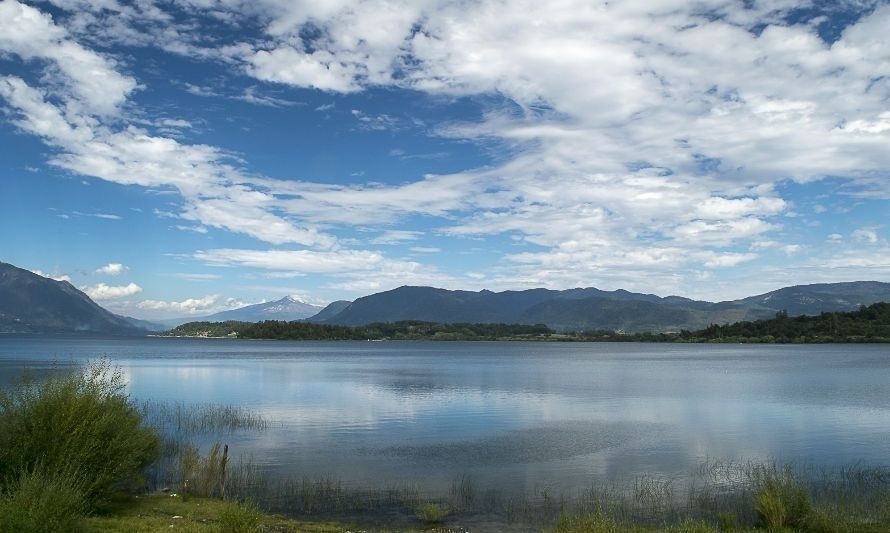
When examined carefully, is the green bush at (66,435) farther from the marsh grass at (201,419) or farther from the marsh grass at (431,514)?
the marsh grass at (201,419)

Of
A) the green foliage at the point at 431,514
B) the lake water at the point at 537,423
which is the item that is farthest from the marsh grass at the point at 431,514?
the lake water at the point at 537,423

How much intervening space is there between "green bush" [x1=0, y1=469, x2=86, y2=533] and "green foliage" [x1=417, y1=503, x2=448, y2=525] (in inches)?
426

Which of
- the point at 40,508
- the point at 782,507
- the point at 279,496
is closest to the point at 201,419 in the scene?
the point at 279,496

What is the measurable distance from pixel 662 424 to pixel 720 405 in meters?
13.9

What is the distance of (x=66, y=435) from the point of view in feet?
63.7

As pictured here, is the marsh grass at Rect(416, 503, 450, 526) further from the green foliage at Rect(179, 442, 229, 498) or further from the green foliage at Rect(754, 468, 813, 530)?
the green foliage at Rect(754, 468, 813, 530)

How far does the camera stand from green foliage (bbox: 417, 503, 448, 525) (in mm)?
21938

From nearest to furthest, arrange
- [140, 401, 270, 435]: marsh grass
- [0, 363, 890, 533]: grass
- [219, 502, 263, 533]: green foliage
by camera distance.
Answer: [219, 502, 263, 533]: green foliage, [0, 363, 890, 533]: grass, [140, 401, 270, 435]: marsh grass

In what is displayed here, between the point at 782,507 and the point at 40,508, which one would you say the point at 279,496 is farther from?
the point at 782,507

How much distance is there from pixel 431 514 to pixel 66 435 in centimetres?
1164

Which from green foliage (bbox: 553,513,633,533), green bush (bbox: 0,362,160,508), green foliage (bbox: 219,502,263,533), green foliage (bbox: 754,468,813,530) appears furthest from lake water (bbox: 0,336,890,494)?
green foliage (bbox: 219,502,263,533)

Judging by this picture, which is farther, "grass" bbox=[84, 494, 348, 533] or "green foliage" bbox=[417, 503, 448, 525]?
"green foliage" bbox=[417, 503, 448, 525]

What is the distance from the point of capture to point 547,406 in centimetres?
5541

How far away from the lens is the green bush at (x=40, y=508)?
1312cm
